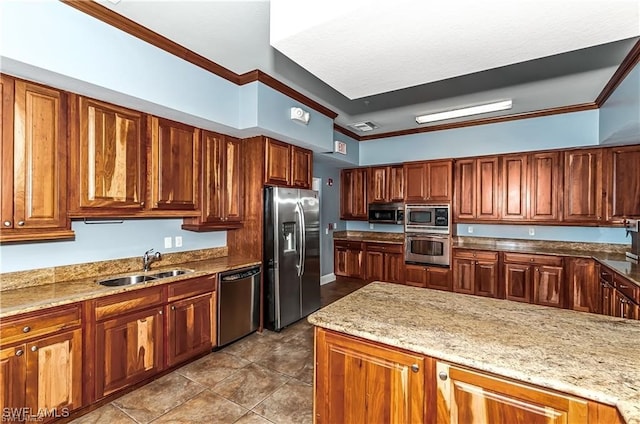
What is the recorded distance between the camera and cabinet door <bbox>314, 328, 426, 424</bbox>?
1.37m

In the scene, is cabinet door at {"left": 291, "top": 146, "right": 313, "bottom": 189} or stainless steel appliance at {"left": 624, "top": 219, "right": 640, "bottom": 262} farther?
cabinet door at {"left": 291, "top": 146, "right": 313, "bottom": 189}

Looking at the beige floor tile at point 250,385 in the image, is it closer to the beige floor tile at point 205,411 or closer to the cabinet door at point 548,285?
the beige floor tile at point 205,411

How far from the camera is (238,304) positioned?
3.29m

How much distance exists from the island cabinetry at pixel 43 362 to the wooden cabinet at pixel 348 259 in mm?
4493

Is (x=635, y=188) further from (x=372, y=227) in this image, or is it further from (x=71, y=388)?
(x=71, y=388)

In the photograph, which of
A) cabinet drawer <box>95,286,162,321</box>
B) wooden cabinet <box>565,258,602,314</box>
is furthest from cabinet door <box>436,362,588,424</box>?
wooden cabinet <box>565,258,602,314</box>

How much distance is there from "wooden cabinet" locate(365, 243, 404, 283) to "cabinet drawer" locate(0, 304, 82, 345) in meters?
4.48

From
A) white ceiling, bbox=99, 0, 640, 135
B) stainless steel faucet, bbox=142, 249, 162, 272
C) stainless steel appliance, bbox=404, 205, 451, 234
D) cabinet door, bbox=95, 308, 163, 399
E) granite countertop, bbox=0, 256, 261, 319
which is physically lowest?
cabinet door, bbox=95, 308, 163, 399

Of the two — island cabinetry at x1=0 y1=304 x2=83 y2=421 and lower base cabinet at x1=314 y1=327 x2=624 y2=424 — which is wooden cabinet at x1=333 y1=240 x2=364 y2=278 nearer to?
lower base cabinet at x1=314 y1=327 x2=624 y2=424

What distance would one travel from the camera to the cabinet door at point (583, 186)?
4070mm

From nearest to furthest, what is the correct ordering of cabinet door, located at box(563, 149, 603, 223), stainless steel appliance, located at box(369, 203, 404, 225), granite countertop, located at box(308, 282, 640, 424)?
granite countertop, located at box(308, 282, 640, 424), cabinet door, located at box(563, 149, 603, 223), stainless steel appliance, located at box(369, 203, 404, 225)

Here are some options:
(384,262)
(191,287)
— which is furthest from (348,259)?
(191,287)

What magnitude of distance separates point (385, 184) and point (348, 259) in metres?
1.63

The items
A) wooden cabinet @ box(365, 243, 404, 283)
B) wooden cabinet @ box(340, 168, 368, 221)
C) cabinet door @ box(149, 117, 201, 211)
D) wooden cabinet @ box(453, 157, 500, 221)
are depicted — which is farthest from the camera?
wooden cabinet @ box(340, 168, 368, 221)
